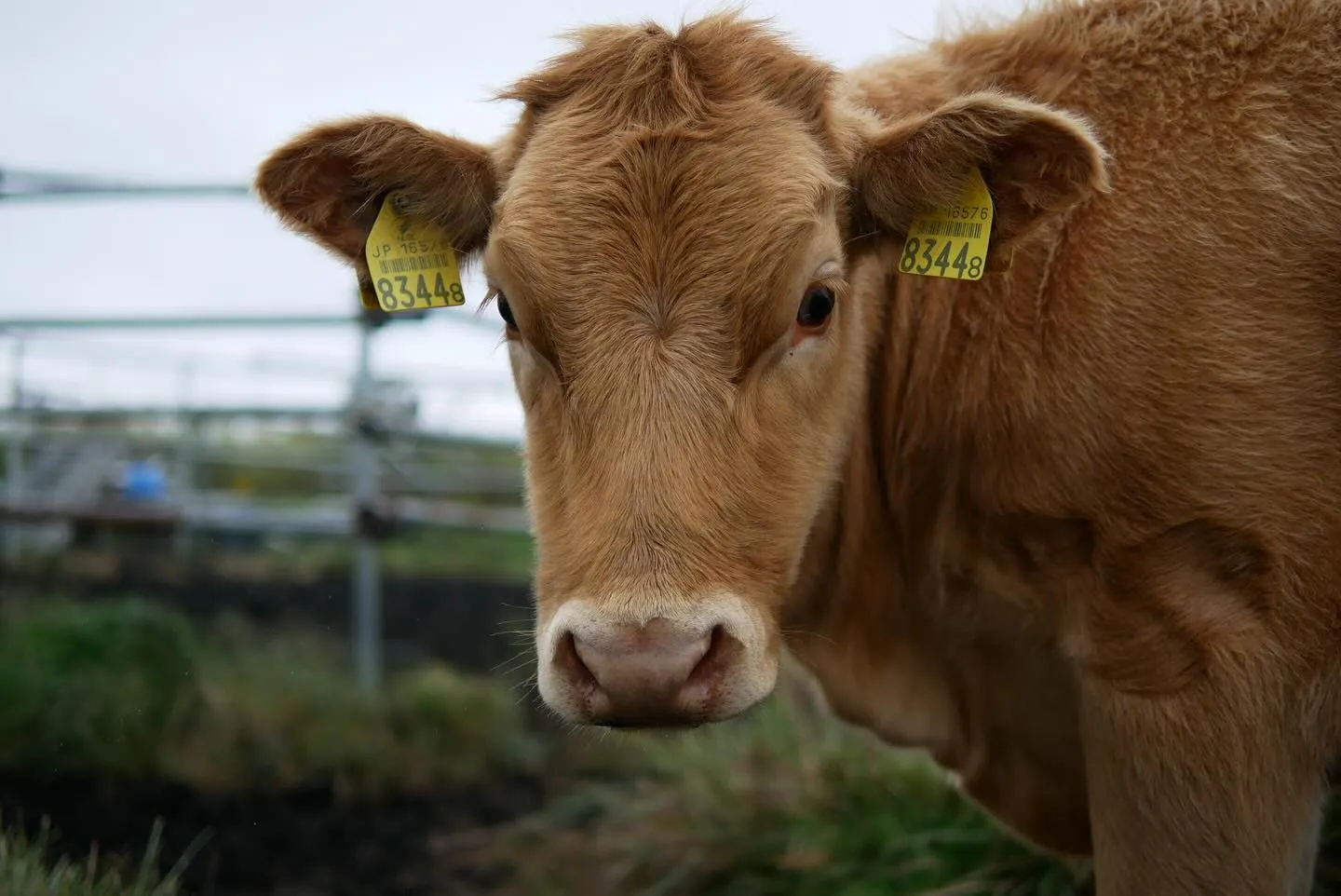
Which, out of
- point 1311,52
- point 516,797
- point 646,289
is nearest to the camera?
point 646,289

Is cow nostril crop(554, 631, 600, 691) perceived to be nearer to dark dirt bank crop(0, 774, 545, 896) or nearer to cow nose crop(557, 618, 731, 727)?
cow nose crop(557, 618, 731, 727)

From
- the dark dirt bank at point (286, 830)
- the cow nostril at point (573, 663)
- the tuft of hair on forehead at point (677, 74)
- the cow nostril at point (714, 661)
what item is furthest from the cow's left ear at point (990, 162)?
the dark dirt bank at point (286, 830)

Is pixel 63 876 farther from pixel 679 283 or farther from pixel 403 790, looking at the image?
pixel 403 790

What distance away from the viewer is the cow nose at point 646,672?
211cm

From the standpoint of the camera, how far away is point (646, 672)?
210cm

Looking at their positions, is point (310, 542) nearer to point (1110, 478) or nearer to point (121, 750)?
point (121, 750)

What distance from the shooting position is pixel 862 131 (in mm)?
→ 2912

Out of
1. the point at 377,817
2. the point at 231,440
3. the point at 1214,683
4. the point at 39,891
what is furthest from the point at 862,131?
the point at 231,440

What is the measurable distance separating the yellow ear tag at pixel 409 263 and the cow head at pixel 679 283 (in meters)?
0.05

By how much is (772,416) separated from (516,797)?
4001 mm

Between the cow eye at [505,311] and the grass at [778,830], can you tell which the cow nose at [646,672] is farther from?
the grass at [778,830]

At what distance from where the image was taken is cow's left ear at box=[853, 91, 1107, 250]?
8.63 ft

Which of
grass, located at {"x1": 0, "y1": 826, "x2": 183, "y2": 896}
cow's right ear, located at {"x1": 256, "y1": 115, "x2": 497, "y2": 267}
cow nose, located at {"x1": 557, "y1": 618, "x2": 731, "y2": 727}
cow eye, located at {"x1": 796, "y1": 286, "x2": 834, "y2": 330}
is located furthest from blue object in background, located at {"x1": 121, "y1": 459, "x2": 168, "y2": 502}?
cow nose, located at {"x1": 557, "y1": 618, "x2": 731, "y2": 727}

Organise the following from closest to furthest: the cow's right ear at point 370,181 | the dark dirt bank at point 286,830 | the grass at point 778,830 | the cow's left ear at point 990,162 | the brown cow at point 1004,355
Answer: the brown cow at point 1004,355, the cow's left ear at point 990,162, the cow's right ear at point 370,181, the dark dirt bank at point 286,830, the grass at point 778,830
